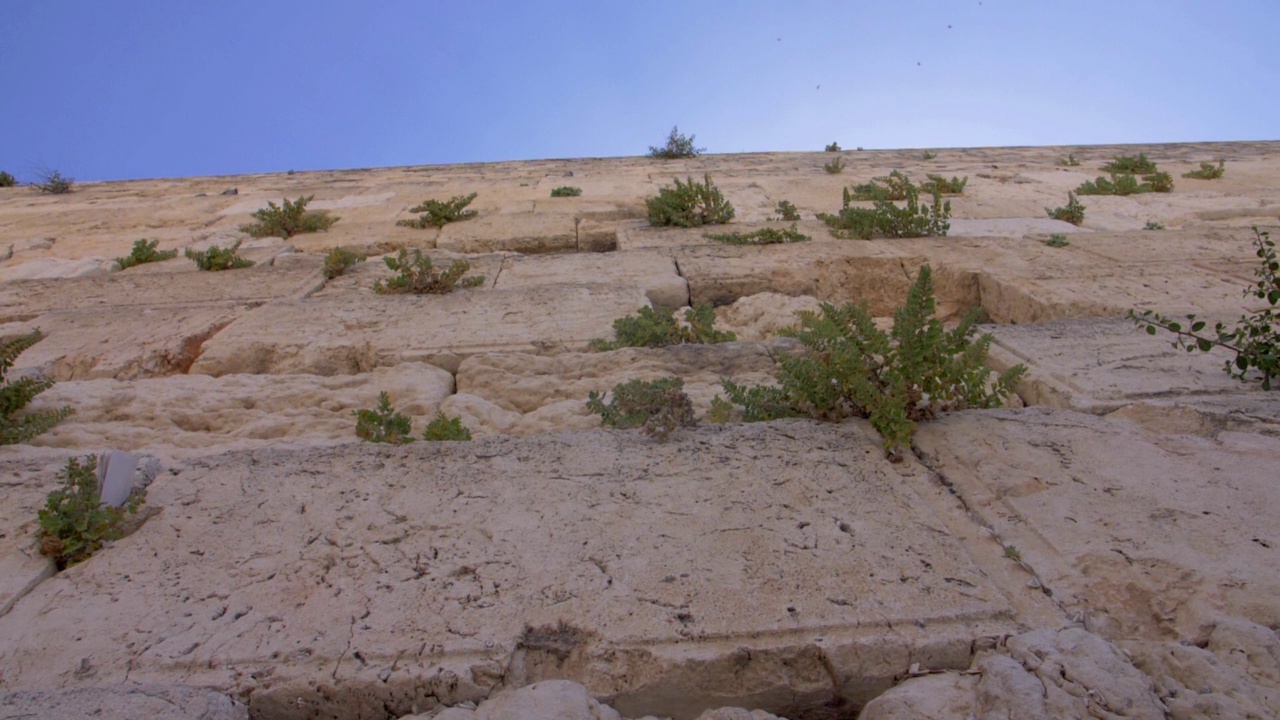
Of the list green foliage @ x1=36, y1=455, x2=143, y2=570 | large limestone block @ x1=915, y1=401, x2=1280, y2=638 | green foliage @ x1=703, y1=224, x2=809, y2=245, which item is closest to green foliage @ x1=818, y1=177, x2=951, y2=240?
green foliage @ x1=703, y1=224, x2=809, y2=245

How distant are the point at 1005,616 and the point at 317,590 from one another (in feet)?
4.23

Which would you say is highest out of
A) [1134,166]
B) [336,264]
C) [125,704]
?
[1134,166]

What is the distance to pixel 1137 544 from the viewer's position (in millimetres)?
1645

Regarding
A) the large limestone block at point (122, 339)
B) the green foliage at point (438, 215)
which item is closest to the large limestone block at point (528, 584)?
the large limestone block at point (122, 339)

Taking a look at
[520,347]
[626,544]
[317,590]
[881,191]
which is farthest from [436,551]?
[881,191]

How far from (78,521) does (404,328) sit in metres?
1.59

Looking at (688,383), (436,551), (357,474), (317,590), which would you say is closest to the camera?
(317,590)

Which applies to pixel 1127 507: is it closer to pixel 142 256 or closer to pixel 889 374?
pixel 889 374

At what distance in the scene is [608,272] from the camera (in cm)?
410

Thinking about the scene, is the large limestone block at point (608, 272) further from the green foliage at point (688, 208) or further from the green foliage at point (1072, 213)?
the green foliage at point (1072, 213)

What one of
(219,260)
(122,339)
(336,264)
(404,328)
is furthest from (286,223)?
(404,328)

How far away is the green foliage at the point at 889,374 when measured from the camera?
7.00 feet

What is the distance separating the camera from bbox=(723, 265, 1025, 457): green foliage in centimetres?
213

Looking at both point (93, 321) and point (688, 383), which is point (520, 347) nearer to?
point (688, 383)
